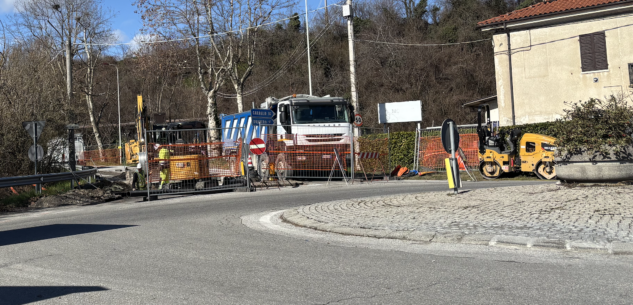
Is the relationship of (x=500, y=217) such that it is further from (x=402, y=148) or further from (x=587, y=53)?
(x=587, y=53)

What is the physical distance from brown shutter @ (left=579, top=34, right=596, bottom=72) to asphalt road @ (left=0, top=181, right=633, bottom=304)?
75.9 feet

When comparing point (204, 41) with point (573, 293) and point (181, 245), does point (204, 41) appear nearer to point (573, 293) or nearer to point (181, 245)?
point (181, 245)

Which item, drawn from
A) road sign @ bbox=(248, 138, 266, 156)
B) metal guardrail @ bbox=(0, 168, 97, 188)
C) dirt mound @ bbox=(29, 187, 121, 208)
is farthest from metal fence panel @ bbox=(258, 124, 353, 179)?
metal guardrail @ bbox=(0, 168, 97, 188)

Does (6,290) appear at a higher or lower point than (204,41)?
lower

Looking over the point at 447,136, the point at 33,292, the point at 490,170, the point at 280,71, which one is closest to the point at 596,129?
the point at 447,136

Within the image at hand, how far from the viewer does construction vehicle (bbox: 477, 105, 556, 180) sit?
56.3 feet

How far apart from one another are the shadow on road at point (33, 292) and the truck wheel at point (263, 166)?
14.2 meters

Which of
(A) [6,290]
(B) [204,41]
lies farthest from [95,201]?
(B) [204,41]

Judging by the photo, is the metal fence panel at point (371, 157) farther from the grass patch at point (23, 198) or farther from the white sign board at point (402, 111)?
the grass patch at point (23, 198)

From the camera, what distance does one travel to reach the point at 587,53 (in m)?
26.7

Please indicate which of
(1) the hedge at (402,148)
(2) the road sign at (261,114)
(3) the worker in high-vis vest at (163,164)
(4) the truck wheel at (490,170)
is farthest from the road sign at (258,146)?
(4) the truck wheel at (490,170)

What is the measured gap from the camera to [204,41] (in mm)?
33219

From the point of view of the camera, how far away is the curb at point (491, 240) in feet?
19.9

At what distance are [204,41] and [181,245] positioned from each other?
27.3 m
